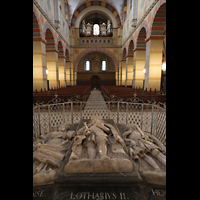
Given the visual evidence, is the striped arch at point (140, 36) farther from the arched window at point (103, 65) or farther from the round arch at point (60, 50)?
the arched window at point (103, 65)

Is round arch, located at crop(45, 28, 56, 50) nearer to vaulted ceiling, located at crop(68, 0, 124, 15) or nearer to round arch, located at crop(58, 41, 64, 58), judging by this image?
round arch, located at crop(58, 41, 64, 58)

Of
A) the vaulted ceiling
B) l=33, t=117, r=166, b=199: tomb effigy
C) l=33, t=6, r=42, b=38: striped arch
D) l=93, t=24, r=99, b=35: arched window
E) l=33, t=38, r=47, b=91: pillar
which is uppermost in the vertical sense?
the vaulted ceiling

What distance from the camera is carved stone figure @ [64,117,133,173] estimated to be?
1769 millimetres

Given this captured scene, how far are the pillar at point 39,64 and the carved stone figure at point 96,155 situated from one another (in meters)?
6.76

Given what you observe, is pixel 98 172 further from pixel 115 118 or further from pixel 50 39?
pixel 50 39

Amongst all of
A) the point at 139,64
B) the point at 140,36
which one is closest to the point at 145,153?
the point at 139,64

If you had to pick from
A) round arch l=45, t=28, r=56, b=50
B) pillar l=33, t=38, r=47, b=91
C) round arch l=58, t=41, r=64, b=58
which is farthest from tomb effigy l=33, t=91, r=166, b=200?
round arch l=58, t=41, r=64, b=58

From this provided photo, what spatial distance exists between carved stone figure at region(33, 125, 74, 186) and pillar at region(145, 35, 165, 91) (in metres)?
6.83

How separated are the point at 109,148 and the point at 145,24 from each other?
29.5 feet

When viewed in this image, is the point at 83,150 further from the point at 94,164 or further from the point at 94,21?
the point at 94,21

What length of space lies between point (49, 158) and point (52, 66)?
1038cm

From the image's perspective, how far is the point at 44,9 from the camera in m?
8.35

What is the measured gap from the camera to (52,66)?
11.0 meters
